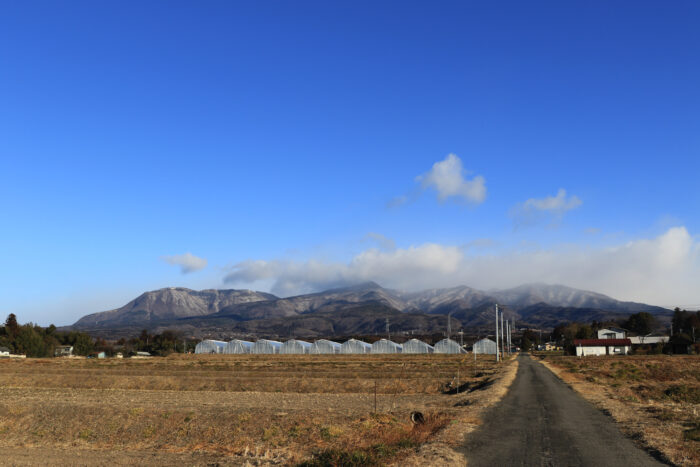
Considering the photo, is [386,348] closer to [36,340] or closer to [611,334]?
[611,334]

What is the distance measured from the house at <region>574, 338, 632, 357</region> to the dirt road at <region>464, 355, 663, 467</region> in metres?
117

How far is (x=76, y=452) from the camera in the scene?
26.0 m

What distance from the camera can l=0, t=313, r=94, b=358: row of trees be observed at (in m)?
146

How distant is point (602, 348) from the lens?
13962cm

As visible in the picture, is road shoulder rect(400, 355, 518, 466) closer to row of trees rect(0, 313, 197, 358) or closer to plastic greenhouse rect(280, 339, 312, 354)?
plastic greenhouse rect(280, 339, 312, 354)

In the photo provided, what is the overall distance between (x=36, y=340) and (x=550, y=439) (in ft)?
512

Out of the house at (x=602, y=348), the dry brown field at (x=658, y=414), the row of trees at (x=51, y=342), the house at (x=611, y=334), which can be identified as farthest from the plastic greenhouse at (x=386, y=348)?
the dry brown field at (x=658, y=414)

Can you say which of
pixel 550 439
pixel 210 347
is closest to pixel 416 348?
pixel 210 347

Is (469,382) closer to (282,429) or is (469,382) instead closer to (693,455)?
(282,429)

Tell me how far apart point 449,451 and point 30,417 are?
27.7 m

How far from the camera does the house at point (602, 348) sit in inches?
5492

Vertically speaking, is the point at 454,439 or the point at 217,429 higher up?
the point at 454,439

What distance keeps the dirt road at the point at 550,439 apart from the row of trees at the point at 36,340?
483 feet

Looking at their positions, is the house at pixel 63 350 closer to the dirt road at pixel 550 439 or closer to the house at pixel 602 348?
the house at pixel 602 348
